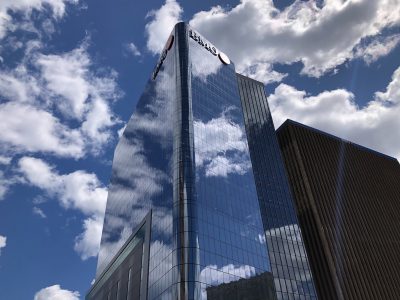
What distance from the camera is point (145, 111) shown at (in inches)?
4397

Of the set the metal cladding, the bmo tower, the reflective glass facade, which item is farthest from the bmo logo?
the metal cladding

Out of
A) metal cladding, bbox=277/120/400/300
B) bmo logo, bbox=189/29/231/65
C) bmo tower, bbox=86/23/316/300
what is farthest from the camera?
metal cladding, bbox=277/120/400/300

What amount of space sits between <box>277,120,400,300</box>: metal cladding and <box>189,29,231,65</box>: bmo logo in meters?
33.6

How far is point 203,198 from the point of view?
6581 cm

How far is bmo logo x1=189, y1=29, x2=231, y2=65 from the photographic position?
9619 centimetres

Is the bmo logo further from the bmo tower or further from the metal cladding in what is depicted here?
the metal cladding

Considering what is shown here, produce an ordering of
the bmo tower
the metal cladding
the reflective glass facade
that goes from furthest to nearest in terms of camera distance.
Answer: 1. the metal cladding
2. the reflective glass facade
3. the bmo tower

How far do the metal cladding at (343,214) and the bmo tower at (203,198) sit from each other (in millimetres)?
17961

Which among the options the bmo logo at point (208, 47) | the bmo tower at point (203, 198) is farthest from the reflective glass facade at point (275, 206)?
the bmo logo at point (208, 47)

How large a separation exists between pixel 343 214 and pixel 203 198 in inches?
2496

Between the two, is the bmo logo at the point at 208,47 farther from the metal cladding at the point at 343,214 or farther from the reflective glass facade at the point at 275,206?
the metal cladding at the point at 343,214

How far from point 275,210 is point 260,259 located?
16192 millimetres

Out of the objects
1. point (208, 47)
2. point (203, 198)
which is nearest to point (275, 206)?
point (203, 198)

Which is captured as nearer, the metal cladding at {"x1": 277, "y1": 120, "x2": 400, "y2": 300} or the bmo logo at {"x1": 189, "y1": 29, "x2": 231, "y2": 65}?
the bmo logo at {"x1": 189, "y1": 29, "x2": 231, "y2": 65}
